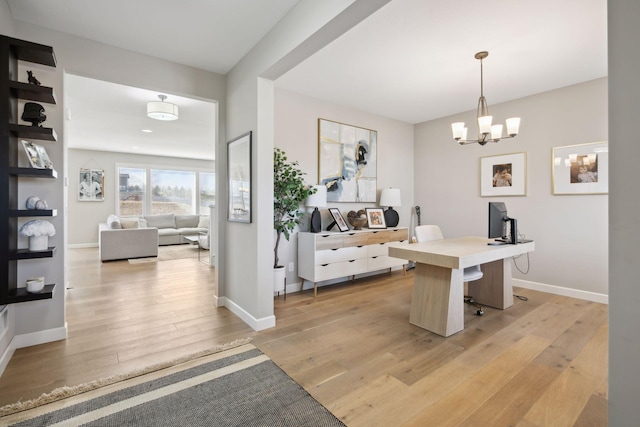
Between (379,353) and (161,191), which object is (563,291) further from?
(161,191)

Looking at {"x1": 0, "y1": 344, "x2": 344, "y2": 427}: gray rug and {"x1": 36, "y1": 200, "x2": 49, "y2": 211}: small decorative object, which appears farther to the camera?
{"x1": 36, "y1": 200, "x2": 49, "y2": 211}: small decorative object

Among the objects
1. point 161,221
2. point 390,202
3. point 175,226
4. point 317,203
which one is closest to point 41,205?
point 317,203

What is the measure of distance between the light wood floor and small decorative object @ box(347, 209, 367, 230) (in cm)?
105

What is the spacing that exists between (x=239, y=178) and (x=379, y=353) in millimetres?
2046

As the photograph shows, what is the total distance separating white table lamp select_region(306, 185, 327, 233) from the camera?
3.78 metres

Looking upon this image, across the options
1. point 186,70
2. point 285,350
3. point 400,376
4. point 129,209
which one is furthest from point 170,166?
point 400,376

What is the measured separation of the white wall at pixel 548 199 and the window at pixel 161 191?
767 cm

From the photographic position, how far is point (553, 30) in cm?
249

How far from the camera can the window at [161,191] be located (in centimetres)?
849

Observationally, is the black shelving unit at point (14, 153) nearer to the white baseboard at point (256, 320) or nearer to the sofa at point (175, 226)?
the white baseboard at point (256, 320)

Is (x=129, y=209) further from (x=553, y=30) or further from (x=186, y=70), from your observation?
(x=553, y=30)

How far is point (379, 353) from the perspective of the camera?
7.48 ft

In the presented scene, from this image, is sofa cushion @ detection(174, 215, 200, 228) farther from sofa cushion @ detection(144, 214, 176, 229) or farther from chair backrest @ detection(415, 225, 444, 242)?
chair backrest @ detection(415, 225, 444, 242)

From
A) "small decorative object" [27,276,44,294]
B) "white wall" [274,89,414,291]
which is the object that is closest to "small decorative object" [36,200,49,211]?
"small decorative object" [27,276,44,294]
